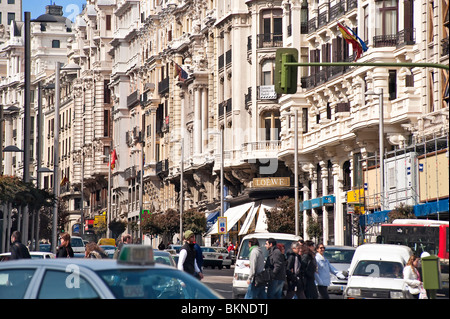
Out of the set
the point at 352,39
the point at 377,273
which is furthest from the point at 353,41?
the point at 377,273

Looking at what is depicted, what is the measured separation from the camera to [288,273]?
2162 cm

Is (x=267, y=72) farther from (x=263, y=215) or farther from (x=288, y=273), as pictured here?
(x=288, y=273)

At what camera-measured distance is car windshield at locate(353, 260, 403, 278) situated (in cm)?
2435

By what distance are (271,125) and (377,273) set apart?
43.0m

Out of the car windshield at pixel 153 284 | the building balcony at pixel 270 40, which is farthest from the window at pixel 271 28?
the car windshield at pixel 153 284

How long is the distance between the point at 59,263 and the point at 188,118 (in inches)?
2888

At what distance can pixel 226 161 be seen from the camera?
70438 mm

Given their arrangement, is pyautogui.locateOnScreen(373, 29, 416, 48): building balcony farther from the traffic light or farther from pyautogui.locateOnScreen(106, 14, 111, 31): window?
pyautogui.locateOnScreen(106, 14, 111, 31): window

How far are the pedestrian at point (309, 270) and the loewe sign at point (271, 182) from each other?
43641 mm

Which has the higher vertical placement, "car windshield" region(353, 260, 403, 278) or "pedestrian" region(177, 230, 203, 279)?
"pedestrian" region(177, 230, 203, 279)

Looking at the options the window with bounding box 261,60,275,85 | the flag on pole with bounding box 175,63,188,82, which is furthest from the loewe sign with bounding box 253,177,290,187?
the flag on pole with bounding box 175,63,188,82

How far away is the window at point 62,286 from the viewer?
969cm

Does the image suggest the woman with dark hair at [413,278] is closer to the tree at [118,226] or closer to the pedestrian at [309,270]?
the pedestrian at [309,270]

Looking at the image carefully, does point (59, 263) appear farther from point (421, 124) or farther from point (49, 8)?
point (49, 8)
